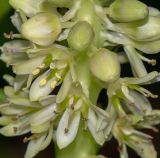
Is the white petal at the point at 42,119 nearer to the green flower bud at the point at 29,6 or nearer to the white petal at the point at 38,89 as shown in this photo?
the white petal at the point at 38,89

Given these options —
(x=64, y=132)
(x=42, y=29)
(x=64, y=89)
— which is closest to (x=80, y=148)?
(x=64, y=132)

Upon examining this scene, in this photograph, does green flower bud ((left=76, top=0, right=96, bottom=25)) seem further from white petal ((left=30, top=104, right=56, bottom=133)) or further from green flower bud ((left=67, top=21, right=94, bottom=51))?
white petal ((left=30, top=104, right=56, bottom=133))

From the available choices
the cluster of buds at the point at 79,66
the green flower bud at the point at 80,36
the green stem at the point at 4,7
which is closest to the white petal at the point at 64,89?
the cluster of buds at the point at 79,66

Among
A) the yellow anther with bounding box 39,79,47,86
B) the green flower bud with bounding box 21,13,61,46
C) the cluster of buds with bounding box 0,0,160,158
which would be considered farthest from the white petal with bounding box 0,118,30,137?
the green flower bud with bounding box 21,13,61,46

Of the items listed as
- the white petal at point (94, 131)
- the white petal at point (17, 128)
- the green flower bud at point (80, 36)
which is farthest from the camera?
the white petal at point (17, 128)

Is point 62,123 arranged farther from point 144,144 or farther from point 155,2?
point 155,2

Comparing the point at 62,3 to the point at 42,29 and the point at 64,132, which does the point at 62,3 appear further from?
the point at 64,132

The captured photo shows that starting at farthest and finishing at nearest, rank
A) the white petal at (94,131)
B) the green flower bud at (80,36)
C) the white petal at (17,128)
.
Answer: the white petal at (17,128)
the white petal at (94,131)
the green flower bud at (80,36)
